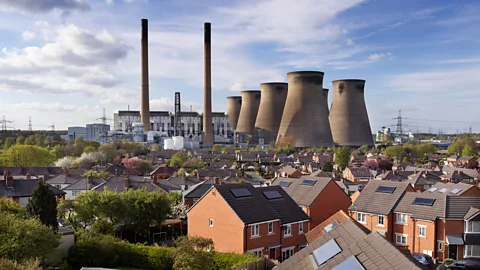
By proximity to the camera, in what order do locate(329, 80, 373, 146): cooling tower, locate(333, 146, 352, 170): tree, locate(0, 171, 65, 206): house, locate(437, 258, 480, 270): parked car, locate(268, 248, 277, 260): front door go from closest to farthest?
locate(437, 258, 480, 270): parked car → locate(268, 248, 277, 260): front door → locate(0, 171, 65, 206): house → locate(333, 146, 352, 170): tree → locate(329, 80, 373, 146): cooling tower

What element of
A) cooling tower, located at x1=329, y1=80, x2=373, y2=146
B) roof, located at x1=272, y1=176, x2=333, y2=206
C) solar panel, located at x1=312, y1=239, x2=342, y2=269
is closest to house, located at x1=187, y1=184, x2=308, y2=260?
roof, located at x1=272, y1=176, x2=333, y2=206

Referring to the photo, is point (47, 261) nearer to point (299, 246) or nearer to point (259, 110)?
point (299, 246)

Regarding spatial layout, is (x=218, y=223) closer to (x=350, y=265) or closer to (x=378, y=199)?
(x=378, y=199)

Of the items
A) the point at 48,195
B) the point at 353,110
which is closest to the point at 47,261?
the point at 48,195

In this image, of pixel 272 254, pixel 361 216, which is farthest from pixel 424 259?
pixel 272 254

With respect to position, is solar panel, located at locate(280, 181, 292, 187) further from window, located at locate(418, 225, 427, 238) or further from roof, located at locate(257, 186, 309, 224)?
window, located at locate(418, 225, 427, 238)

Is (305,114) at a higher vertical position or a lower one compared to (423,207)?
higher
